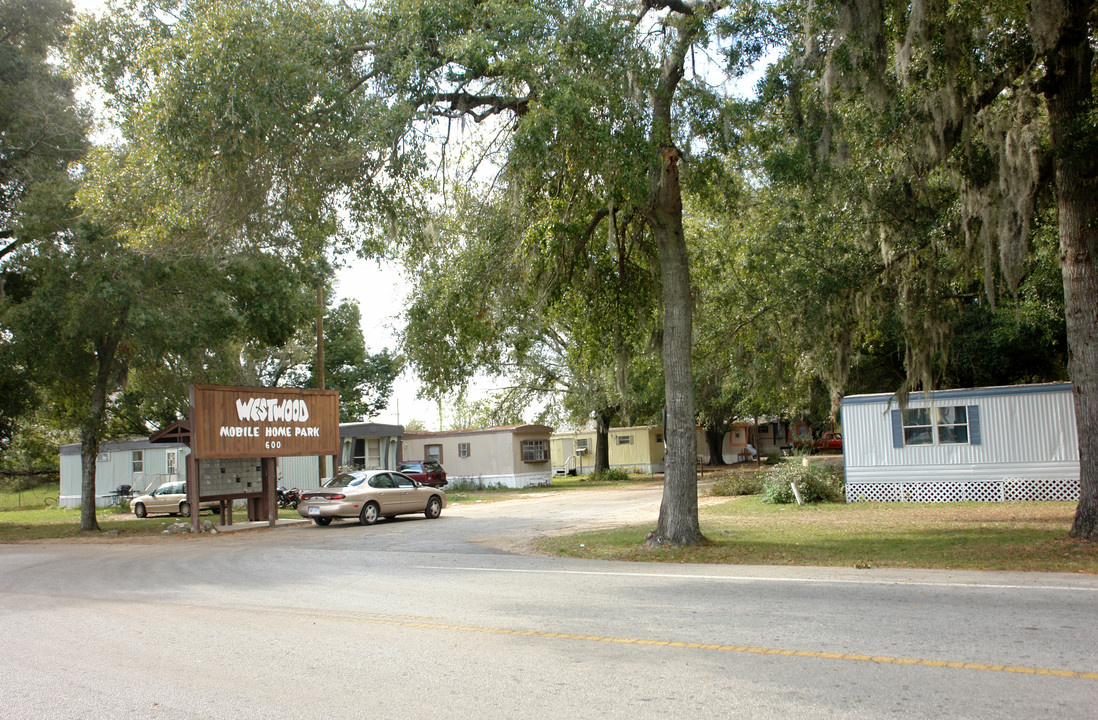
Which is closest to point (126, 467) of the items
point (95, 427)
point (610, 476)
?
point (95, 427)

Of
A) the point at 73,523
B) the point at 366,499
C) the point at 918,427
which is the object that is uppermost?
the point at 918,427

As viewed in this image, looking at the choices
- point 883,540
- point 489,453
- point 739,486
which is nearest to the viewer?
point 883,540

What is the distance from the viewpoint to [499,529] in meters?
18.3

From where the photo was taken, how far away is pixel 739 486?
26.7m

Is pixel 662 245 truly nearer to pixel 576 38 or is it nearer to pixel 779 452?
pixel 576 38

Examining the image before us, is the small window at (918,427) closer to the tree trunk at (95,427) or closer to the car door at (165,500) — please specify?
the tree trunk at (95,427)

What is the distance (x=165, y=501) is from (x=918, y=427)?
23.9 meters

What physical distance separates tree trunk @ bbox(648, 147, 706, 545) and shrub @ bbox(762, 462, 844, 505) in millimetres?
9568

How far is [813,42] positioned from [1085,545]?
8127 millimetres

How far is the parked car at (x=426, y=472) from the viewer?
3468cm

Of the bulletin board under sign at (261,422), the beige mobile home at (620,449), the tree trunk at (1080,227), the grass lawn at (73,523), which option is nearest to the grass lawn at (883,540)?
the tree trunk at (1080,227)

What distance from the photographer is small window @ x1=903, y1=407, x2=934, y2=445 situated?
20359 mm

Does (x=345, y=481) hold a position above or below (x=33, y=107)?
below

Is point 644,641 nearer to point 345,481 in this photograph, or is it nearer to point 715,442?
point 345,481
